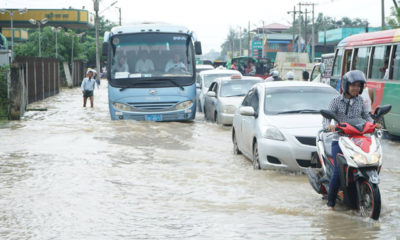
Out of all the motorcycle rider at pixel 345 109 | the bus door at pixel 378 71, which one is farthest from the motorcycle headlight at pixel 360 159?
the bus door at pixel 378 71

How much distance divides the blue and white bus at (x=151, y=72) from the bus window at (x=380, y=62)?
15.9 ft

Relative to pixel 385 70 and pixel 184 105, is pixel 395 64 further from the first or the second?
pixel 184 105

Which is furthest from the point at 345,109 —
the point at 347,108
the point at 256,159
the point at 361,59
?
the point at 361,59

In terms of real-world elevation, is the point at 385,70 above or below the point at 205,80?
above

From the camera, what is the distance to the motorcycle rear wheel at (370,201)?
671 cm

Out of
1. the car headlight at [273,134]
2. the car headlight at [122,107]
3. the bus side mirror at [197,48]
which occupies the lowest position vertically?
the car headlight at [122,107]

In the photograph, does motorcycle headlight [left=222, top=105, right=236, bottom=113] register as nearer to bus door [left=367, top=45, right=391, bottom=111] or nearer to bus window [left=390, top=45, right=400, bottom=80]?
bus door [left=367, top=45, right=391, bottom=111]

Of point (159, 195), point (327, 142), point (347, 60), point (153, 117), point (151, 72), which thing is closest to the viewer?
point (327, 142)

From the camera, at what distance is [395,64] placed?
50.8ft

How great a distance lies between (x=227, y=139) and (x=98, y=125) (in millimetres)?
4659

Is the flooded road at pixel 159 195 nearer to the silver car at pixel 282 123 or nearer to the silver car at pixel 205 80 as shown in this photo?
the silver car at pixel 282 123

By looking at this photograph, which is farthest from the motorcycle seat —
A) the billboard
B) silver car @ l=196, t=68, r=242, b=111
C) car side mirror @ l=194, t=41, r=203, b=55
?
the billboard

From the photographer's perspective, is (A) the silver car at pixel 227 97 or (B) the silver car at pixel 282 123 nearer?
(B) the silver car at pixel 282 123

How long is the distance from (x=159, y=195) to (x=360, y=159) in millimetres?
2979
